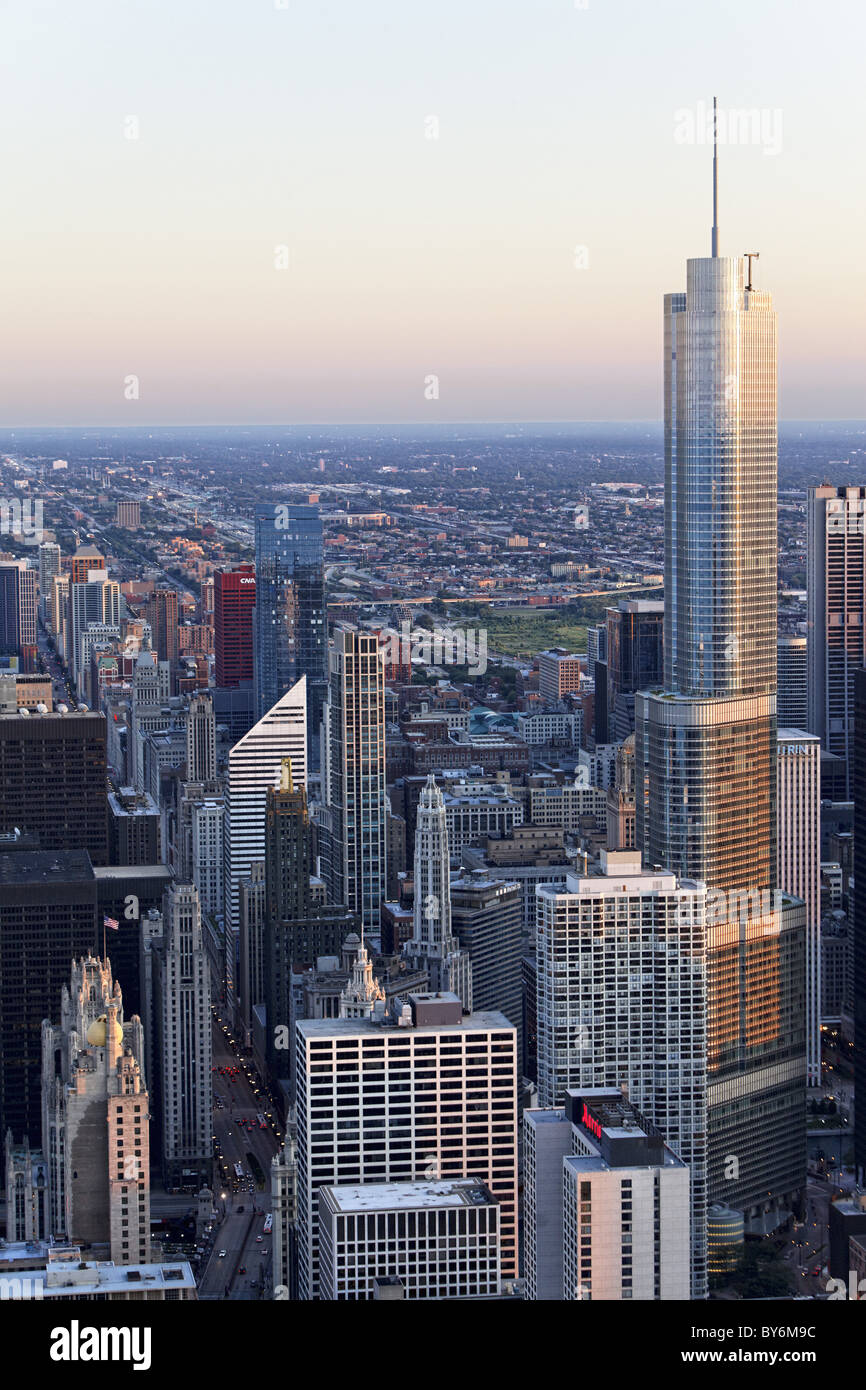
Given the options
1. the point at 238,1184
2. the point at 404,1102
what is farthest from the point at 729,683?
the point at 404,1102

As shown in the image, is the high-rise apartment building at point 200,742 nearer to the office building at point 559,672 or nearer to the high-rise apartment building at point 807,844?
the office building at point 559,672

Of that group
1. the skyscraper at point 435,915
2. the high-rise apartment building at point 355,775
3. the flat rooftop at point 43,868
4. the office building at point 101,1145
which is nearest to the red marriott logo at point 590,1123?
the office building at point 101,1145

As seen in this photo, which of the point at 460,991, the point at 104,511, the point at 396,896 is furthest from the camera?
the point at 104,511

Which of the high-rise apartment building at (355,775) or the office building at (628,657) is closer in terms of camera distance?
the high-rise apartment building at (355,775)

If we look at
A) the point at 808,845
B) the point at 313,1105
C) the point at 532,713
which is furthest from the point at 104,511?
the point at 313,1105

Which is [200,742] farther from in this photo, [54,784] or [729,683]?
[729,683]

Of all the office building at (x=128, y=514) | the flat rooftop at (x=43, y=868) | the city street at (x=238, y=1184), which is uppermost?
the office building at (x=128, y=514)

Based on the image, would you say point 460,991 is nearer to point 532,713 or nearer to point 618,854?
point 618,854
